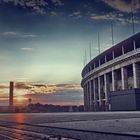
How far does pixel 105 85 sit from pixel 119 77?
450cm

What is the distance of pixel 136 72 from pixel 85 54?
4186 centimetres

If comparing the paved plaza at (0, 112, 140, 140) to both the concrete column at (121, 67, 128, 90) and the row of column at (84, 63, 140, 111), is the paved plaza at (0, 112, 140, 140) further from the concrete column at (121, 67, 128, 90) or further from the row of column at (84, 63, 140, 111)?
the concrete column at (121, 67, 128, 90)

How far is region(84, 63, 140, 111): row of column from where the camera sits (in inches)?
2165

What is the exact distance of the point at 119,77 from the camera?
66250 mm

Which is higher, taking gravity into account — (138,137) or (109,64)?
(109,64)

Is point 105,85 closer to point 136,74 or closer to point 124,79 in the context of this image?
point 124,79

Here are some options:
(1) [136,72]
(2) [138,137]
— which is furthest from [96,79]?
(2) [138,137]

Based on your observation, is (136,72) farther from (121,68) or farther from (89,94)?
(89,94)

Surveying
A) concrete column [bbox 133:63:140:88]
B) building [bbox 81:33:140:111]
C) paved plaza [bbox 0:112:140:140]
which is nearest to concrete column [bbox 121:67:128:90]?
building [bbox 81:33:140:111]

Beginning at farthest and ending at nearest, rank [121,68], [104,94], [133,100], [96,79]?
[96,79]
[104,94]
[121,68]
[133,100]

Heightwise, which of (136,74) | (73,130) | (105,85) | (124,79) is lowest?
(73,130)

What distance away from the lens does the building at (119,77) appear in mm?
51569

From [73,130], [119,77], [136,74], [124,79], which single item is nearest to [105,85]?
[119,77]

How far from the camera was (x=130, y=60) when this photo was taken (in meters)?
55.4
